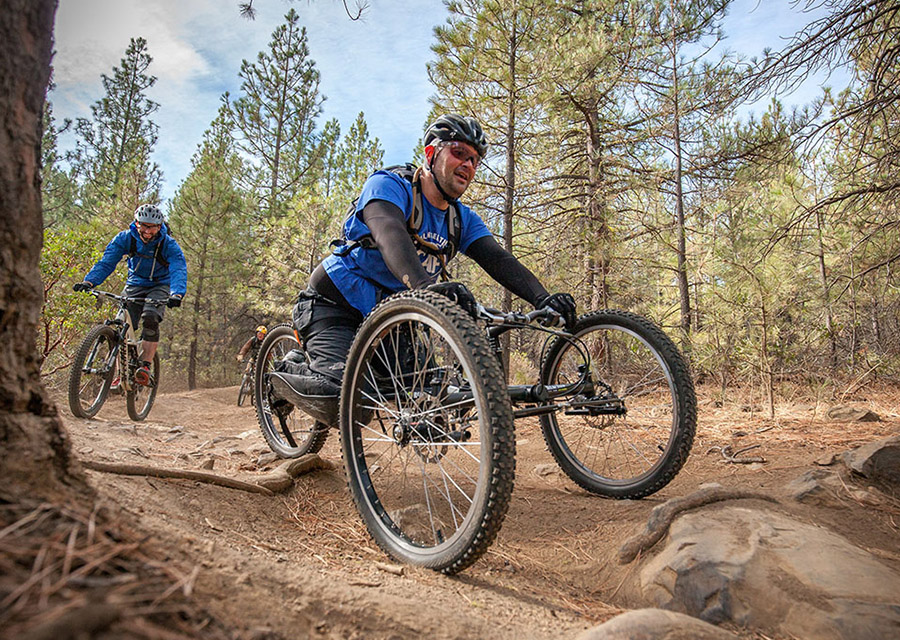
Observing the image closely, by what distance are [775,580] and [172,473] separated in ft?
8.06

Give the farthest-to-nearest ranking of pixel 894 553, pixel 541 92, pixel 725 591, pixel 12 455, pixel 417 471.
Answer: pixel 541 92, pixel 417 471, pixel 894 553, pixel 725 591, pixel 12 455

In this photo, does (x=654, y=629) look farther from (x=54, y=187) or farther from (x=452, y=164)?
(x=54, y=187)

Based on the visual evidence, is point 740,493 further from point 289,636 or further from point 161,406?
point 161,406

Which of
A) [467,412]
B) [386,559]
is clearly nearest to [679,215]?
[467,412]

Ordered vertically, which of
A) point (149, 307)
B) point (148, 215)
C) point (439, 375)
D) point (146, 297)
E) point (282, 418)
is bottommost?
point (282, 418)

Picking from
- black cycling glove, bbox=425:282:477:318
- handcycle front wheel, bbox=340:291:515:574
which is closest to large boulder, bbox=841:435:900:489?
handcycle front wheel, bbox=340:291:515:574

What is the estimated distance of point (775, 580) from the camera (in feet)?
5.19

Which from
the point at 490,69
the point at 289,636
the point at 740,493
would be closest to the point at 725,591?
the point at 740,493

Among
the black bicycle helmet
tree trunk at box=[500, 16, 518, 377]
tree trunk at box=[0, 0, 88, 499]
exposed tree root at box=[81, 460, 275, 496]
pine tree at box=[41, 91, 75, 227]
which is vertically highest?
pine tree at box=[41, 91, 75, 227]

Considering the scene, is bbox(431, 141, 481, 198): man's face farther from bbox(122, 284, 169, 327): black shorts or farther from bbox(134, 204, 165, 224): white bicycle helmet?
bbox(122, 284, 169, 327): black shorts

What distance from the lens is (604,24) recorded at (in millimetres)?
8789

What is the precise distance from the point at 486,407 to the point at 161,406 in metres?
9.53

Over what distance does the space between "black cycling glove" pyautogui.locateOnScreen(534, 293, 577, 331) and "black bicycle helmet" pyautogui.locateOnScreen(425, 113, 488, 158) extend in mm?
948

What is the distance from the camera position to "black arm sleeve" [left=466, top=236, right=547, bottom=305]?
2859 mm
